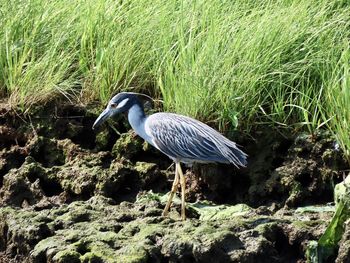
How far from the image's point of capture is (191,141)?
636cm

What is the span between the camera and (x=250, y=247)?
558 cm

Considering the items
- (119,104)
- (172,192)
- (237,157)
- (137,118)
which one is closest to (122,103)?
(119,104)

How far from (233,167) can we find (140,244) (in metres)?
1.35

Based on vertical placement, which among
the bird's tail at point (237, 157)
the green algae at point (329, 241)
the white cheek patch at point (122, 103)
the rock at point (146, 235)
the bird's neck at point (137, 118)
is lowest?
the green algae at point (329, 241)

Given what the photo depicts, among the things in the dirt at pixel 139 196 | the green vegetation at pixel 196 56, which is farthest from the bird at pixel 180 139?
the green vegetation at pixel 196 56

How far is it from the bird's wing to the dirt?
316mm

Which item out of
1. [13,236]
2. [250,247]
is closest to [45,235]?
[13,236]

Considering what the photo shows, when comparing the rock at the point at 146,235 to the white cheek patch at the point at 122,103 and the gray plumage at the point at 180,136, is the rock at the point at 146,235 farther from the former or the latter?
the white cheek patch at the point at 122,103

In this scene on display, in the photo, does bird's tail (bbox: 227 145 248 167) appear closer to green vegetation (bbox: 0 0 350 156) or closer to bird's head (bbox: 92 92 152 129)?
green vegetation (bbox: 0 0 350 156)

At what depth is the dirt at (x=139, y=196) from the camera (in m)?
5.64

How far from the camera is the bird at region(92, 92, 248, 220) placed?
6277 mm

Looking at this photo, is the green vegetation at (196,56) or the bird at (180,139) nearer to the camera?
the bird at (180,139)

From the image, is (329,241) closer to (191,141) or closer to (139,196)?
(191,141)

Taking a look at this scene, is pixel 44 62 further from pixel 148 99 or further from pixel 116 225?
pixel 116 225
